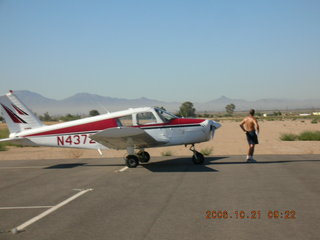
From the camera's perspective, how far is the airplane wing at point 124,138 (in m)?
12.4

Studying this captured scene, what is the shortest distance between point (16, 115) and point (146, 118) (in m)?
5.26

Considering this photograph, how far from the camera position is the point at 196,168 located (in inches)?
499

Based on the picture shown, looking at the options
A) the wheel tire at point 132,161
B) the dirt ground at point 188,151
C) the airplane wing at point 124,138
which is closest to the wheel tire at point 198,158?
the airplane wing at point 124,138

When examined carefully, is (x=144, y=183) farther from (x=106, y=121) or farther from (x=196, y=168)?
(x=106, y=121)

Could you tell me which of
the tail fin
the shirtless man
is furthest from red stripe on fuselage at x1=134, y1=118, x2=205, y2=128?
the tail fin

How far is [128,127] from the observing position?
44.0ft

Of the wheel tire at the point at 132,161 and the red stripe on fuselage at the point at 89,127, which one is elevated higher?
the red stripe on fuselage at the point at 89,127

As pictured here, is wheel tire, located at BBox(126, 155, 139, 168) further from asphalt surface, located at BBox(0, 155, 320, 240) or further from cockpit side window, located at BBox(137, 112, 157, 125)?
cockpit side window, located at BBox(137, 112, 157, 125)

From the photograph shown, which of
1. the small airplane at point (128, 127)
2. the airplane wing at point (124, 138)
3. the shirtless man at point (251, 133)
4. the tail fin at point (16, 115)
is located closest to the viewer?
the airplane wing at point (124, 138)

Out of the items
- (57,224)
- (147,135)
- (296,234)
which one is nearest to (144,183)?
(147,135)

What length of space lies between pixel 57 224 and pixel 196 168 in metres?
6.94
